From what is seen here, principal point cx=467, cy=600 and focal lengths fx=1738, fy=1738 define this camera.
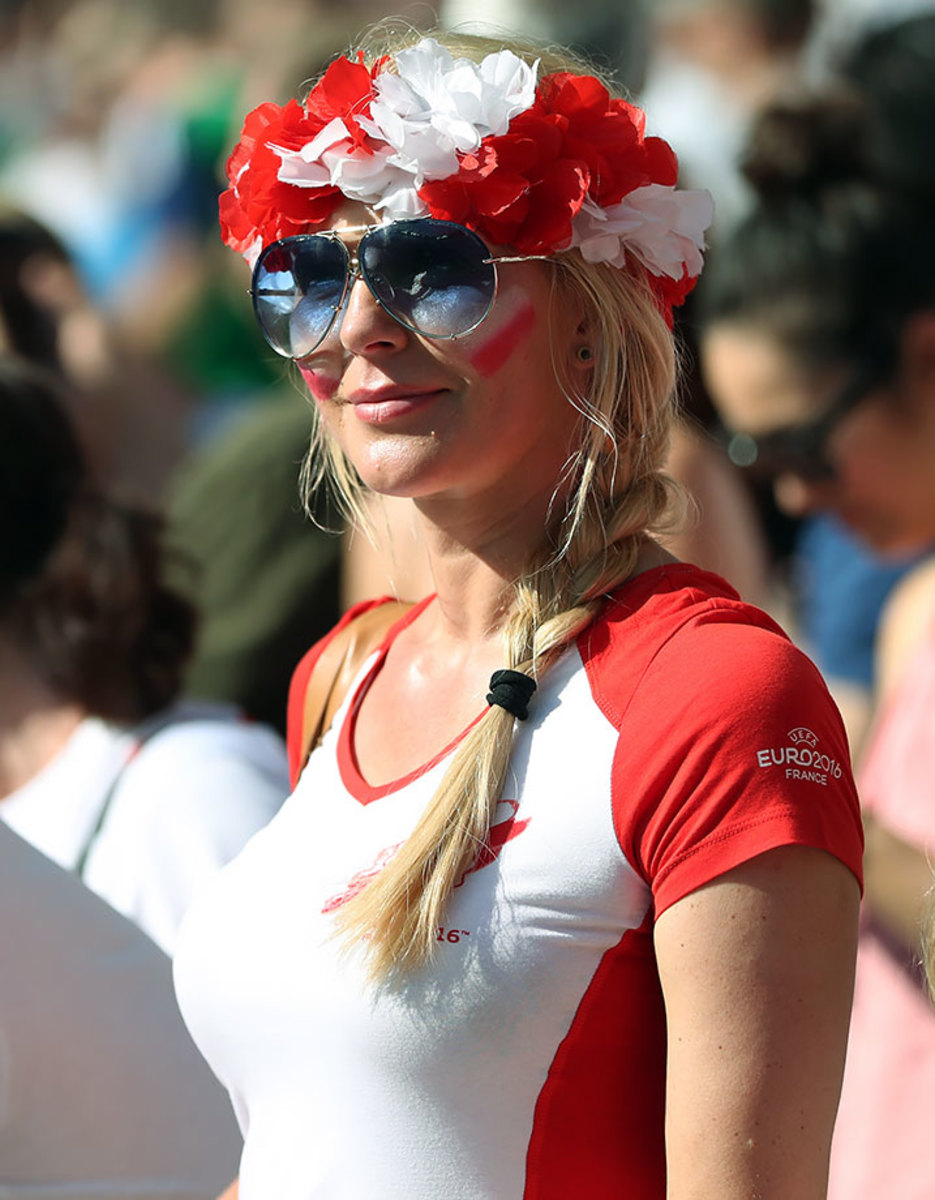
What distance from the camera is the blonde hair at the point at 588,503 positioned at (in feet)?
5.49

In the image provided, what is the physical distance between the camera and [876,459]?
3566 mm

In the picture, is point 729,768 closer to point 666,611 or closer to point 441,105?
point 666,611

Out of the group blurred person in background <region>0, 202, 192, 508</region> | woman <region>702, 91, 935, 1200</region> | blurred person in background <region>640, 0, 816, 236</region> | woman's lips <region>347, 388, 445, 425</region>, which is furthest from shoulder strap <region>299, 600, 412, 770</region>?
blurred person in background <region>640, 0, 816, 236</region>

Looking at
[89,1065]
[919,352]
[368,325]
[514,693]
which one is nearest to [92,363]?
[919,352]

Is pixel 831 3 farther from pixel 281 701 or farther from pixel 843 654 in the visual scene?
pixel 281 701

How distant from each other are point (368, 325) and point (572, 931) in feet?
2.15

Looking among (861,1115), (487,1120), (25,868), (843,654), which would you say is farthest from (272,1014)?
(843,654)

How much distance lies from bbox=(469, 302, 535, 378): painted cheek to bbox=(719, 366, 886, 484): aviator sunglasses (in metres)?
1.89

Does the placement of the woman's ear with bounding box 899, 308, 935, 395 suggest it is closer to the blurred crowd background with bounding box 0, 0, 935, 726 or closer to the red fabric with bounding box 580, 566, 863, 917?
the blurred crowd background with bounding box 0, 0, 935, 726

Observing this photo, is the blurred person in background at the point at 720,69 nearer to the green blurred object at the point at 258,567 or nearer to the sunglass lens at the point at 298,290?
the green blurred object at the point at 258,567

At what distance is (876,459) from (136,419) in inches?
107

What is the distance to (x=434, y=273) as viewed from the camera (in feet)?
5.76

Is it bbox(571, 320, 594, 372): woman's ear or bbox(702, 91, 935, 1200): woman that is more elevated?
bbox(571, 320, 594, 372): woman's ear

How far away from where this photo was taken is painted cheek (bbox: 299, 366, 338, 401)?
6.19 feet
